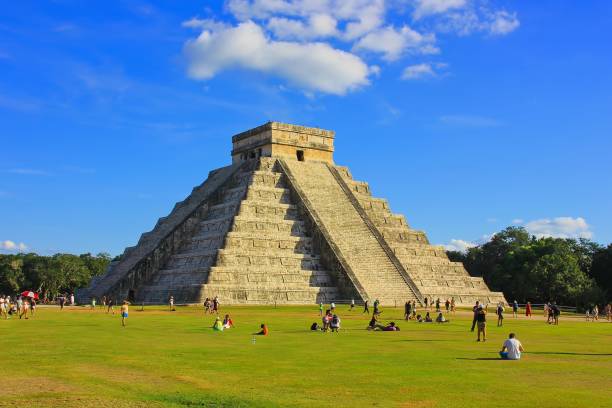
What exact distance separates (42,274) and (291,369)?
7892 centimetres

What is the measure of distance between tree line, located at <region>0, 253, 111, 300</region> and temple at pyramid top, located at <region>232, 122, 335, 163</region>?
124 ft

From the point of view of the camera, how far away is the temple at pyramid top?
185 ft

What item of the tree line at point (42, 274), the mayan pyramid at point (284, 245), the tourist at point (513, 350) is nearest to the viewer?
the tourist at point (513, 350)

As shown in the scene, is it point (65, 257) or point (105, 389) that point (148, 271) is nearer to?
point (105, 389)

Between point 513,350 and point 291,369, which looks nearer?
point 291,369

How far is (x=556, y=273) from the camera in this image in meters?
63.0

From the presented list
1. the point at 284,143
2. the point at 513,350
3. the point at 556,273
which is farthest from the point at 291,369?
the point at 556,273

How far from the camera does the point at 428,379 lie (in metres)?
Result: 14.0

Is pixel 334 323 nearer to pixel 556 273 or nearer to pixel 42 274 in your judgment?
pixel 556 273

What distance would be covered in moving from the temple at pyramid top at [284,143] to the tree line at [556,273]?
2223 centimetres

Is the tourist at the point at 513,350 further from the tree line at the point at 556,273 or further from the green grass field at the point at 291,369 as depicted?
the tree line at the point at 556,273

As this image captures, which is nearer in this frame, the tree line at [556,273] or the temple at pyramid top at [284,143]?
the temple at pyramid top at [284,143]

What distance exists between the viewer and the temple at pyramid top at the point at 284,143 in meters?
56.5

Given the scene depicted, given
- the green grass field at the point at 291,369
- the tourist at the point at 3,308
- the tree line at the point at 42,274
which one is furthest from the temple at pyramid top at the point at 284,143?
the tree line at the point at 42,274
